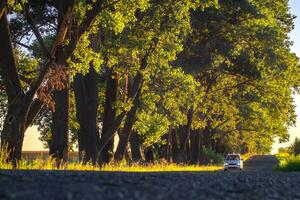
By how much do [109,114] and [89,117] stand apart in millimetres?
1809

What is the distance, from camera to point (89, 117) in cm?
2606

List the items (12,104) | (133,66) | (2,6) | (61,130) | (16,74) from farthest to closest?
(133,66) → (61,130) → (16,74) → (12,104) → (2,6)

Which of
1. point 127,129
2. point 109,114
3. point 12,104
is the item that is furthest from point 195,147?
point 12,104

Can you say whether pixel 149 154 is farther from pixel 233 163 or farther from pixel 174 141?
pixel 233 163

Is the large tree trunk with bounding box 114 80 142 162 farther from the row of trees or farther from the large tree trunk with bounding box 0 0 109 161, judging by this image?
the large tree trunk with bounding box 0 0 109 161

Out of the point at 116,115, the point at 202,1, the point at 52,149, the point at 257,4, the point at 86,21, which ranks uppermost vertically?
the point at 257,4

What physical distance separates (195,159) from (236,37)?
24.9 m

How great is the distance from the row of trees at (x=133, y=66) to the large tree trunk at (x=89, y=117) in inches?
1.9

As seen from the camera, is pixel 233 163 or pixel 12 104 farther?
pixel 233 163

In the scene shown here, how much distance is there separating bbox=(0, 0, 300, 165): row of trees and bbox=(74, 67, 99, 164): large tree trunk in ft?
0.16

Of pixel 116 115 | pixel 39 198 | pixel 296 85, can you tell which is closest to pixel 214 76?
pixel 296 85

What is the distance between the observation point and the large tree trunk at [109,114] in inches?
1078

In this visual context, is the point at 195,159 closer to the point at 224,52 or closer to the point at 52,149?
the point at 224,52

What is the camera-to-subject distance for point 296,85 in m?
43.6
